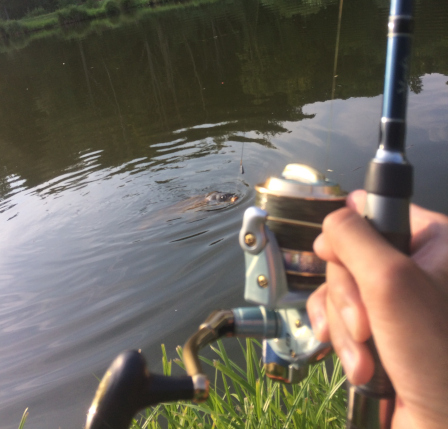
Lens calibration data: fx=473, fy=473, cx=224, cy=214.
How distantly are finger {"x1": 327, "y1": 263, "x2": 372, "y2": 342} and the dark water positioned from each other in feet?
2.61

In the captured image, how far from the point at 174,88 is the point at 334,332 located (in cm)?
1053

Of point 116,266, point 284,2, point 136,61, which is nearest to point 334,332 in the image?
point 116,266

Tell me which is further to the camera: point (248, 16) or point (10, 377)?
point (248, 16)

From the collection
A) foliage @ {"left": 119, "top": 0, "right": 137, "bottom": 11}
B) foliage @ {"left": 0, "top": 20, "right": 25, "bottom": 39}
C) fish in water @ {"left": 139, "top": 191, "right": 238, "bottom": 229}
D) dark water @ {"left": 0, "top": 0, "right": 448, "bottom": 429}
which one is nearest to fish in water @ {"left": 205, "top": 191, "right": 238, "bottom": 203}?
fish in water @ {"left": 139, "top": 191, "right": 238, "bottom": 229}

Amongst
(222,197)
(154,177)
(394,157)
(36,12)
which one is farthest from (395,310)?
(36,12)

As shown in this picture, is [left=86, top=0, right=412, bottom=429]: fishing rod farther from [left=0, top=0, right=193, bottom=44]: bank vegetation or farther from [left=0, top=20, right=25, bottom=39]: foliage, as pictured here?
[left=0, top=20, right=25, bottom=39]: foliage

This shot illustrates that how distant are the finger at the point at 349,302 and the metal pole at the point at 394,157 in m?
0.04

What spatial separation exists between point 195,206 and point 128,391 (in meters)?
4.38

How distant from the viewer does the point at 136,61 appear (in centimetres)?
1605

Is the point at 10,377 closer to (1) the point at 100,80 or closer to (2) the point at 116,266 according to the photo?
(2) the point at 116,266

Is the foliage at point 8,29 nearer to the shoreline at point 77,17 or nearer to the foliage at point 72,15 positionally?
the shoreline at point 77,17

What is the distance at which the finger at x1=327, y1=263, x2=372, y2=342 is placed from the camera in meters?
0.64

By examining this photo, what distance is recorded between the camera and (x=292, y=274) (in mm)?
835

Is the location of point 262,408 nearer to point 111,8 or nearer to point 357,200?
point 357,200
